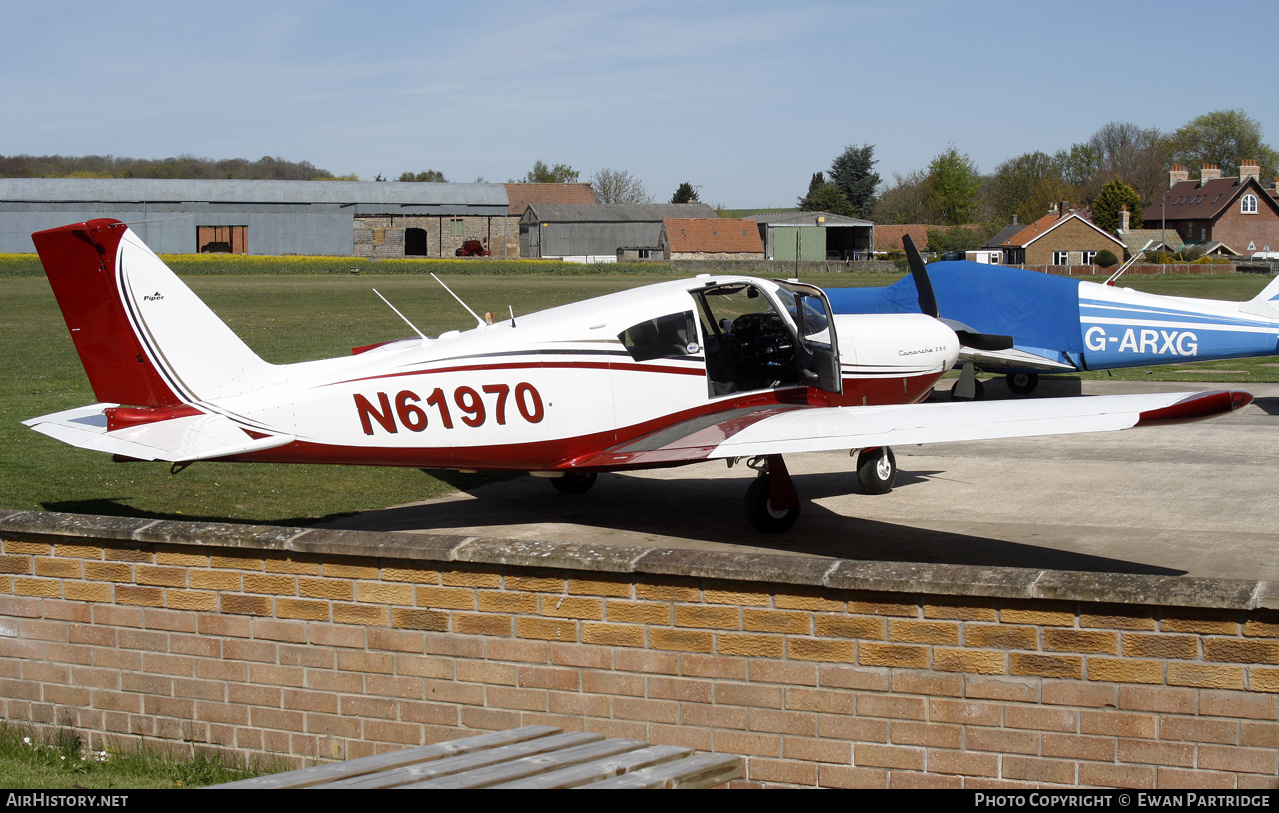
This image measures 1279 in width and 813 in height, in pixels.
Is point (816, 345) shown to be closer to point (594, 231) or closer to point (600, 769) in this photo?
point (600, 769)

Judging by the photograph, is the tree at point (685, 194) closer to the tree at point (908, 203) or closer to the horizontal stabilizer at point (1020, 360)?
the tree at point (908, 203)

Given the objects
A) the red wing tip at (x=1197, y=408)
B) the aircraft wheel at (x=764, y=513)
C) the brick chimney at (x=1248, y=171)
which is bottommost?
the aircraft wheel at (x=764, y=513)

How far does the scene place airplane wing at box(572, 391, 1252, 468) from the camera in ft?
24.6

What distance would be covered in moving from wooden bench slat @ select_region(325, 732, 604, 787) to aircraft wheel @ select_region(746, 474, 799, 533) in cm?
567

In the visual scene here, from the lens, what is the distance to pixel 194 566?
19.0 feet

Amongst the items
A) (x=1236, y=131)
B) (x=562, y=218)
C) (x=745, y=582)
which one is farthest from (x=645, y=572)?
(x=1236, y=131)

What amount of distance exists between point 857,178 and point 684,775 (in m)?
137

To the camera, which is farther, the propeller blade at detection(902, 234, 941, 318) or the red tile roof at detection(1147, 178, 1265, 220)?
the red tile roof at detection(1147, 178, 1265, 220)

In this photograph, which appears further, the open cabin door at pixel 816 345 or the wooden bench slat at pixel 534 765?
the open cabin door at pixel 816 345

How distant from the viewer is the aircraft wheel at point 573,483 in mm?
12039

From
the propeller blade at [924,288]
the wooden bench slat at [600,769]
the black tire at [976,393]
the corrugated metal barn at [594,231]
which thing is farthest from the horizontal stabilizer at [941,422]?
the corrugated metal barn at [594,231]

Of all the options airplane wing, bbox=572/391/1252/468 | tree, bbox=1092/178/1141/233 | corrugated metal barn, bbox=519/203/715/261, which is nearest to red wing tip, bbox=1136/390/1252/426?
airplane wing, bbox=572/391/1252/468

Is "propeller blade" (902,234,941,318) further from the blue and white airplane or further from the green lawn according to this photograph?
the green lawn

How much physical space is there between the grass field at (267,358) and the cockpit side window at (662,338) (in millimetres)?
3667
